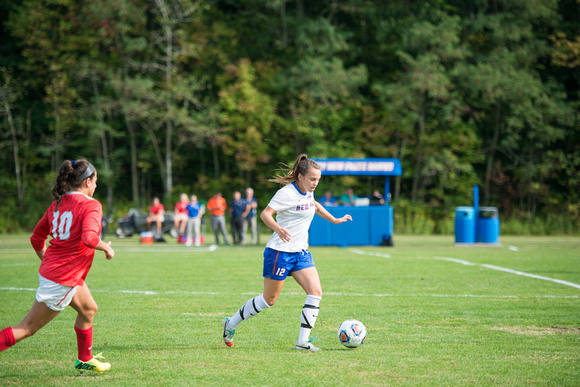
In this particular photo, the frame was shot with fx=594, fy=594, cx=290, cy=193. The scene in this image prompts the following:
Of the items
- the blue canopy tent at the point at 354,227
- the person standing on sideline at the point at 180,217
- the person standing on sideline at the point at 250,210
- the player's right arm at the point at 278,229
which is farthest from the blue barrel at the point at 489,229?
the player's right arm at the point at 278,229

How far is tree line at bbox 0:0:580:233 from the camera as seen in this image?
1455 inches

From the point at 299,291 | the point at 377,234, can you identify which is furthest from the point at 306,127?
the point at 299,291

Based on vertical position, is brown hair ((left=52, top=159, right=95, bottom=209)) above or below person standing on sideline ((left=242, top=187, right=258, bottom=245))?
above

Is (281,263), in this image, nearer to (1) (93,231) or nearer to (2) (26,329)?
(1) (93,231)

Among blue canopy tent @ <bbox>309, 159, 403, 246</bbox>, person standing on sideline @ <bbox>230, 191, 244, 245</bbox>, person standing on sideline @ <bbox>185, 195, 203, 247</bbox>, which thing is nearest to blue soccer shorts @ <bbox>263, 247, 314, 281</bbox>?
person standing on sideline @ <bbox>185, 195, 203, 247</bbox>

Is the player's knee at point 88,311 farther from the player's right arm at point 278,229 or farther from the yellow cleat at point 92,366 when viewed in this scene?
the player's right arm at point 278,229

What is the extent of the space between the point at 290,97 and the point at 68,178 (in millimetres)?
35529

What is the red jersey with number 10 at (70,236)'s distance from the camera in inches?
189

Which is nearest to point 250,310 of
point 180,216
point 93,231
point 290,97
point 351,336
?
point 351,336

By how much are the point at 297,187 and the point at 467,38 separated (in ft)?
119

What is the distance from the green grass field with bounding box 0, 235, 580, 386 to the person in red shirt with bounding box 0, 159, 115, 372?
19.9 inches

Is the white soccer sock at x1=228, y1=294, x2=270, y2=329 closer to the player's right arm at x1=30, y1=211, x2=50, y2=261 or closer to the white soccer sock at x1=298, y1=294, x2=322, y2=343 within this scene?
the white soccer sock at x1=298, y1=294, x2=322, y2=343

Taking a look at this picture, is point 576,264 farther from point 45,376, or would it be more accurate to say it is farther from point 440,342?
point 45,376

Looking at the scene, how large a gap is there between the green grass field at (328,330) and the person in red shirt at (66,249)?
50 cm
